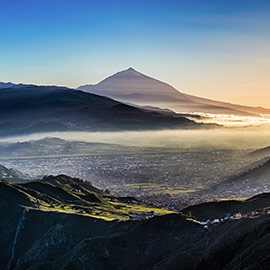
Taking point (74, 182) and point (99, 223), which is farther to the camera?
point (74, 182)

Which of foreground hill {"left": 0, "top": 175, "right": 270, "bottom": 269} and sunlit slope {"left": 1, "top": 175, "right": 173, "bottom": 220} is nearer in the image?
foreground hill {"left": 0, "top": 175, "right": 270, "bottom": 269}

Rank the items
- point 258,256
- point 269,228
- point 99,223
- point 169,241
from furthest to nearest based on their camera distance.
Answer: point 99,223
point 169,241
point 269,228
point 258,256

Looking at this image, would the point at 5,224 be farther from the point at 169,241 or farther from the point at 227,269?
the point at 227,269

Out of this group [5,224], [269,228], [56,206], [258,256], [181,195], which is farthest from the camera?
[181,195]

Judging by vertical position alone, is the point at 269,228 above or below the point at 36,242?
above

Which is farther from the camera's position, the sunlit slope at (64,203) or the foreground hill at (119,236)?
the sunlit slope at (64,203)

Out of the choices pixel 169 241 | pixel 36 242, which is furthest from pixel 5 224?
pixel 169 241

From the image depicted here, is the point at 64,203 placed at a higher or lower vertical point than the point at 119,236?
lower

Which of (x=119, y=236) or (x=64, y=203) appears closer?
(x=119, y=236)
